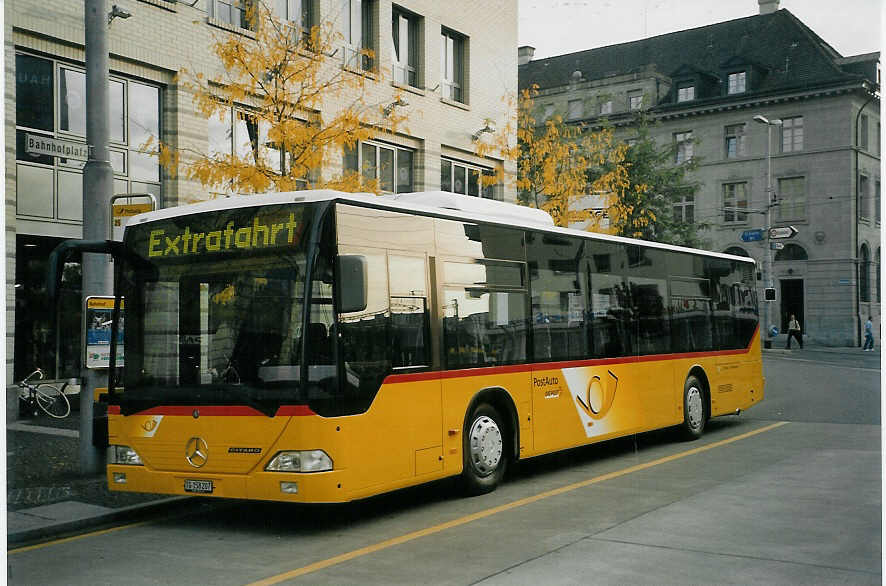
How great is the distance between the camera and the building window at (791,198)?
15.3 meters

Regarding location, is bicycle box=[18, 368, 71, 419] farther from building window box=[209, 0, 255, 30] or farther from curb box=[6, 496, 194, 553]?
curb box=[6, 496, 194, 553]

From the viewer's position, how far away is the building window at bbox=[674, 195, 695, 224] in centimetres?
2111

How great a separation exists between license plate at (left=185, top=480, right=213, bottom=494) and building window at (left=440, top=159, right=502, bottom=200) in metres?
16.6

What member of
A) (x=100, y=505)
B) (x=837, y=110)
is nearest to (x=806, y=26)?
(x=837, y=110)

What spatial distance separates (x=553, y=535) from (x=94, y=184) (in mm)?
6503

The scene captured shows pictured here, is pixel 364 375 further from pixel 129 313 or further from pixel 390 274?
pixel 129 313

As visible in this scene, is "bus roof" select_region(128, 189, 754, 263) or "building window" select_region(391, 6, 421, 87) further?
"building window" select_region(391, 6, 421, 87)

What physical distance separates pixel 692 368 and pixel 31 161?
1054cm

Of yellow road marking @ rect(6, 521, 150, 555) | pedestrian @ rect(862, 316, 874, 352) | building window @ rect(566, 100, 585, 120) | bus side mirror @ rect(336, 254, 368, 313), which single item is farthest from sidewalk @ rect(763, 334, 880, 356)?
yellow road marking @ rect(6, 521, 150, 555)

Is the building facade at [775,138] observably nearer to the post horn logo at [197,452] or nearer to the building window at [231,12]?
the building window at [231,12]

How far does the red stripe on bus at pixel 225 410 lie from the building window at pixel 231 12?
31.6 ft

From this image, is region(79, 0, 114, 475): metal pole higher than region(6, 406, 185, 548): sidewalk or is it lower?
higher

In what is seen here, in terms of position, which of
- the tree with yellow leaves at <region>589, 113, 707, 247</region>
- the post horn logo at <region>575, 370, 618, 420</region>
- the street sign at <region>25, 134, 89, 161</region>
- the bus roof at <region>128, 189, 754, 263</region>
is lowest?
the post horn logo at <region>575, 370, 618, 420</region>

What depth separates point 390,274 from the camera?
923 cm
